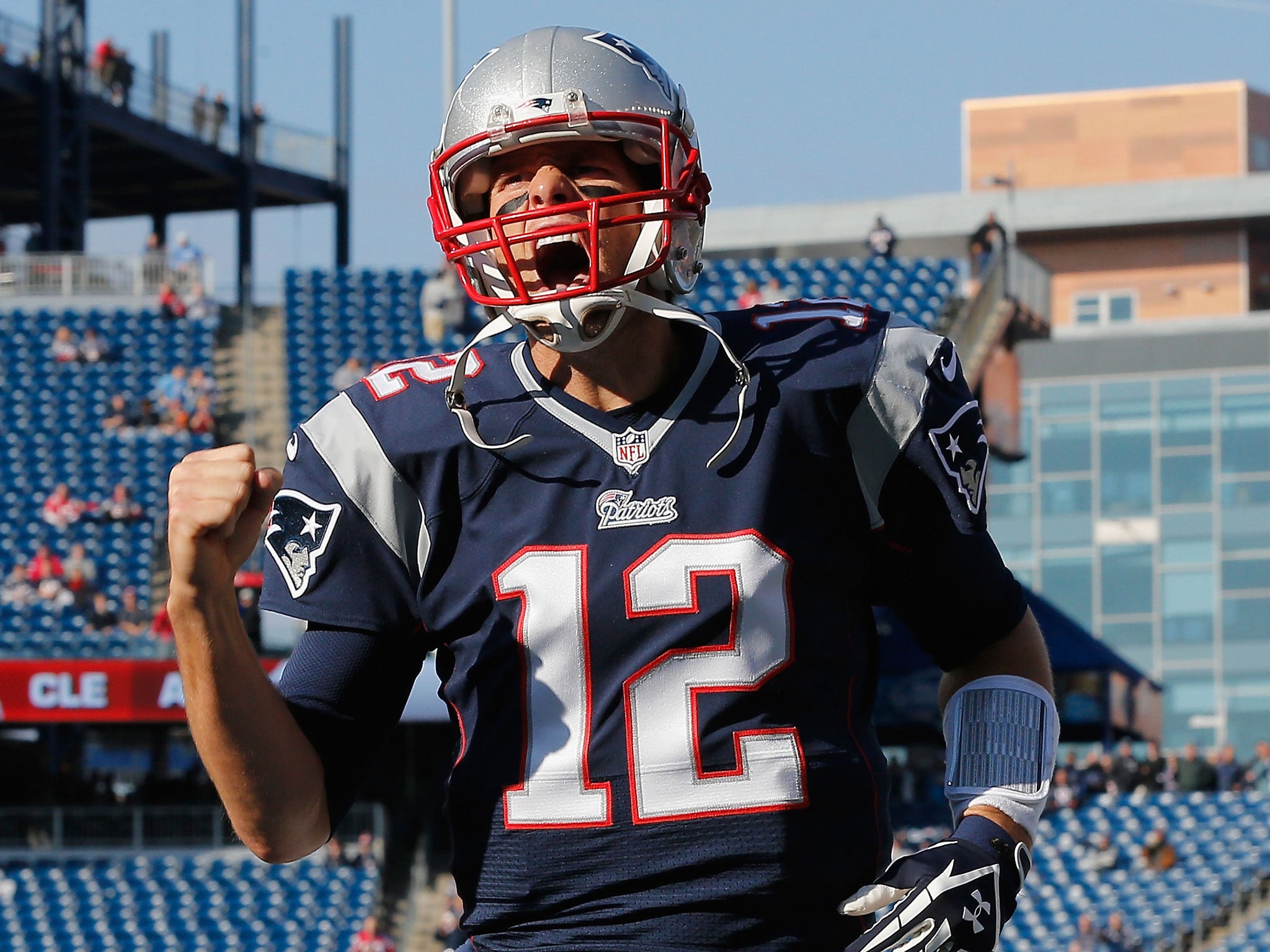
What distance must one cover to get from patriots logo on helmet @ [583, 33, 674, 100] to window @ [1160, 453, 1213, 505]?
30.6 meters

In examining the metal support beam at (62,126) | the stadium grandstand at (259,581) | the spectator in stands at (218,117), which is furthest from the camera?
the spectator in stands at (218,117)

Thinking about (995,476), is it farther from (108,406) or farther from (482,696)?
(482,696)

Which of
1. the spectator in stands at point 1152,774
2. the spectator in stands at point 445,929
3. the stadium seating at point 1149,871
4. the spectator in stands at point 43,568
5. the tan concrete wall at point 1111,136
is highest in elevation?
the tan concrete wall at point 1111,136

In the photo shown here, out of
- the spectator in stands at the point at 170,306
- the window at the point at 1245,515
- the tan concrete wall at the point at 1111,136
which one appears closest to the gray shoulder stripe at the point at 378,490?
the spectator in stands at the point at 170,306

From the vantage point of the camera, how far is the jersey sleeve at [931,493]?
2.41 meters

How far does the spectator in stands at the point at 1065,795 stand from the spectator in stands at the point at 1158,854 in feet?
2.99

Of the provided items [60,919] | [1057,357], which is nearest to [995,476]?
[1057,357]

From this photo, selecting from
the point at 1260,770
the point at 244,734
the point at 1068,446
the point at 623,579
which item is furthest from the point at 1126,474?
the point at 244,734

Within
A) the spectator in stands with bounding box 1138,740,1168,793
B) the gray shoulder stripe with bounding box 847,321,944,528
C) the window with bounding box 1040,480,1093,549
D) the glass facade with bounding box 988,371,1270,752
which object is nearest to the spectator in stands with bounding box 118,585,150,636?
the spectator in stands with bounding box 1138,740,1168,793

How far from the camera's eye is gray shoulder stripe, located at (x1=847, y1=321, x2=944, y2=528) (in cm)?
242

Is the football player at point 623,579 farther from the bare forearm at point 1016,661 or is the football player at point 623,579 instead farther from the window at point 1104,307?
the window at point 1104,307

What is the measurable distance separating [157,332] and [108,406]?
3.84 feet

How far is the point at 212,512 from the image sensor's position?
2115mm

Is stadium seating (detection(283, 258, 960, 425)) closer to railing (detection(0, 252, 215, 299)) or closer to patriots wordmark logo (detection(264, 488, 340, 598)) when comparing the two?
railing (detection(0, 252, 215, 299))
